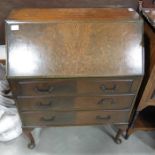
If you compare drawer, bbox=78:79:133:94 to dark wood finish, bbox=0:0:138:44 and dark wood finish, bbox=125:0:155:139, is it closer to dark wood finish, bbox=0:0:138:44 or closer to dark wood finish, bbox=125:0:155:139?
dark wood finish, bbox=125:0:155:139

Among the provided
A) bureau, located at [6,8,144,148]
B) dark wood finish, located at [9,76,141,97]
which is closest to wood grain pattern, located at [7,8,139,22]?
bureau, located at [6,8,144,148]

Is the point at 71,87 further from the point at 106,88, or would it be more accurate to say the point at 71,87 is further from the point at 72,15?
the point at 72,15

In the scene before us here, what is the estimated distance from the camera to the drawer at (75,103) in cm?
120

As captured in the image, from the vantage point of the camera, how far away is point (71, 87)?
1120 mm

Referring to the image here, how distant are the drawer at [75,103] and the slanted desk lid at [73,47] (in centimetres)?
21

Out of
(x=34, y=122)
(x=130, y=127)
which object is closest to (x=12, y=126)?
(x=34, y=122)

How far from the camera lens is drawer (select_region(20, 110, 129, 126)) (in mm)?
1308

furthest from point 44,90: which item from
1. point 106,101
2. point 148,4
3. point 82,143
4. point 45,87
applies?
point 148,4

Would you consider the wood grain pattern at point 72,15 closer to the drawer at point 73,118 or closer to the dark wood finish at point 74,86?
the dark wood finish at point 74,86

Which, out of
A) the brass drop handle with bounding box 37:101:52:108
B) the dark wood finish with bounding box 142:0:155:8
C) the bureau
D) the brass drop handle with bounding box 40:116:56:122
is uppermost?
the dark wood finish with bounding box 142:0:155:8

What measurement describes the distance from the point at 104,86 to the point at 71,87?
7.5 inches

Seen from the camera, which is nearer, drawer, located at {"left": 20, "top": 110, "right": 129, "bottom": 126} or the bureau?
the bureau

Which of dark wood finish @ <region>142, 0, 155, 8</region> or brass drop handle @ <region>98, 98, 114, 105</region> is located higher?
dark wood finish @ <region>142, 0, 155, 8</region>

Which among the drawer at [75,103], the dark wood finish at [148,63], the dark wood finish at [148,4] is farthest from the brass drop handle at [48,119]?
the dark wood finish at [148,4]
